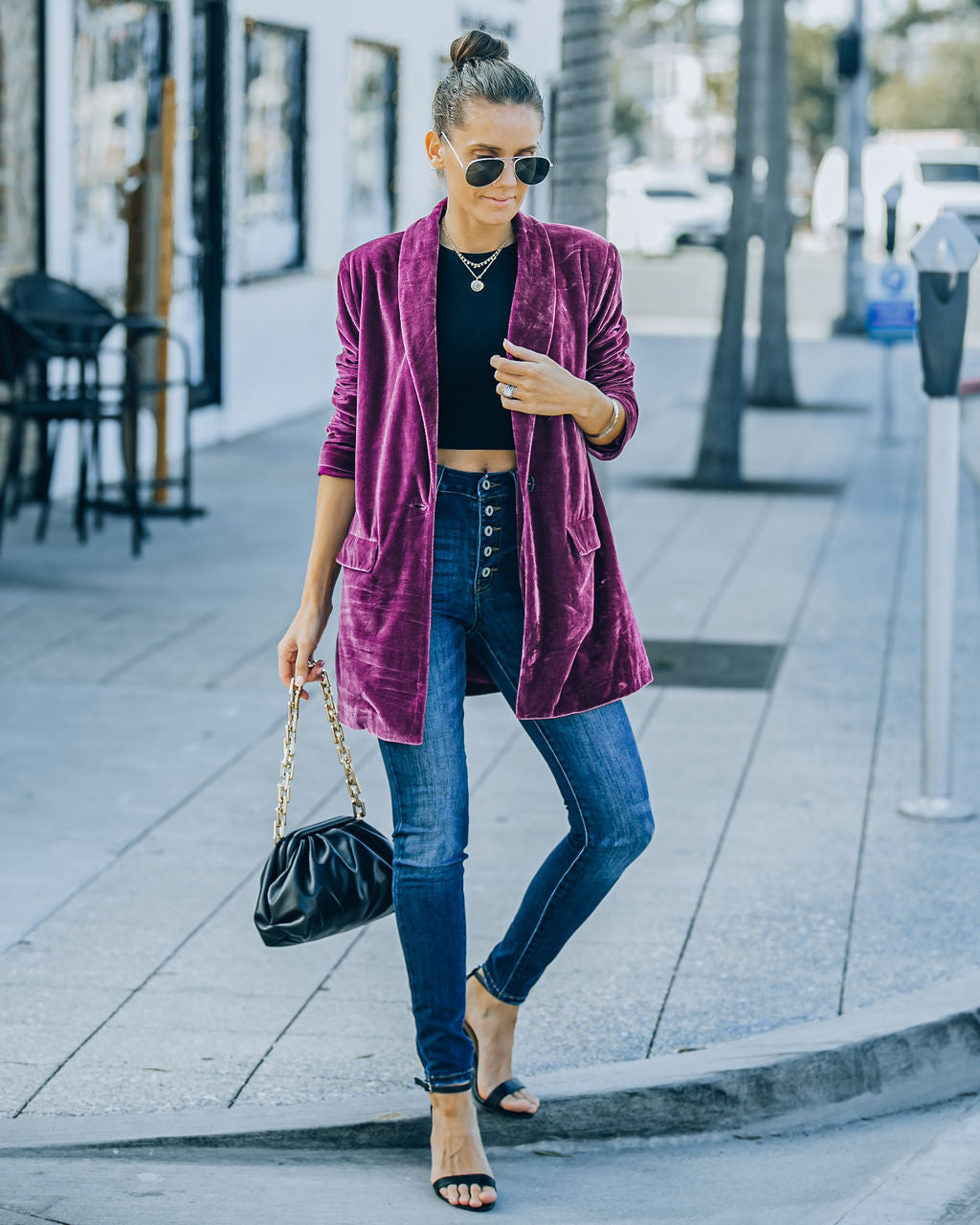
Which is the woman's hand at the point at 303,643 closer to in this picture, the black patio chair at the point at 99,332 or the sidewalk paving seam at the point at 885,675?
the sidewalk paving seam at the point at 885,675

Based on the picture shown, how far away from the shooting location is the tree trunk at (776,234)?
50.8 ft

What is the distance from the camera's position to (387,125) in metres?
17.8

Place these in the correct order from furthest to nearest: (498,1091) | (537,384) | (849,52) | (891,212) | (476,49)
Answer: (849,52) → (891,212) → (498,1091) → (476,49) → (537,384)

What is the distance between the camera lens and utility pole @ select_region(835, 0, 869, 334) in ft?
75.5

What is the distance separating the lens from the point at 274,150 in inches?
599

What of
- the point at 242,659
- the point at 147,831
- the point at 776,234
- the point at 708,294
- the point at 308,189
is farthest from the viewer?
the point at 708,294

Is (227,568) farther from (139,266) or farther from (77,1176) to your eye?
(77,1176)

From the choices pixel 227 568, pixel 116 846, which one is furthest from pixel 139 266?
pixel 116 846

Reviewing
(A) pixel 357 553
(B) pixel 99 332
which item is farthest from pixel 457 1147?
(B) pixel 99 332

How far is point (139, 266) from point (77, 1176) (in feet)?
24.7

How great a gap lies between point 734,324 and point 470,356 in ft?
30.3

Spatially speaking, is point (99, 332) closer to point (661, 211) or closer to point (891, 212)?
point (891, 212)

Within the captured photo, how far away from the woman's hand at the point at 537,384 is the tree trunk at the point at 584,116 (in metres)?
4.37

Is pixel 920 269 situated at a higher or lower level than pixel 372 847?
higher
